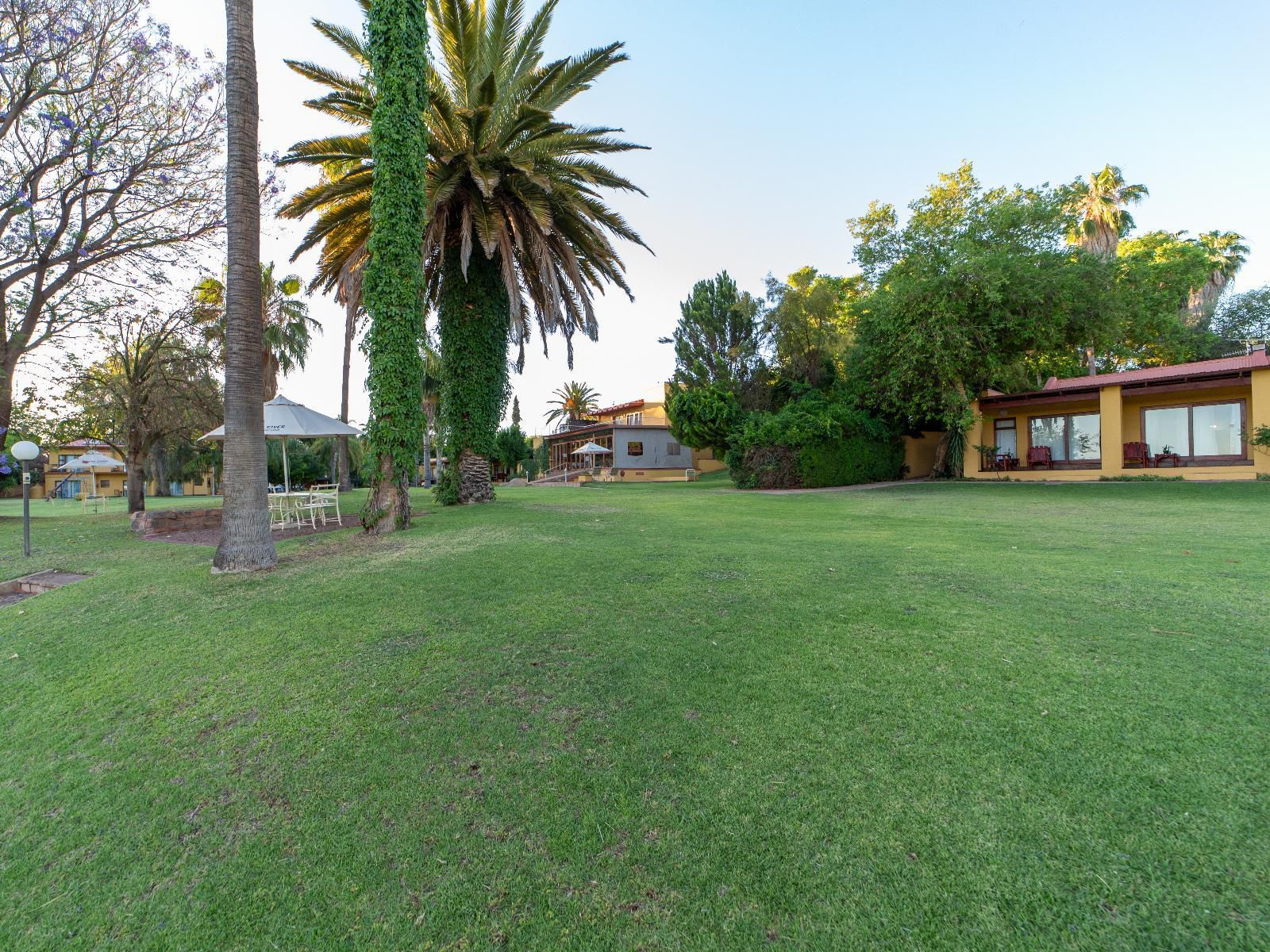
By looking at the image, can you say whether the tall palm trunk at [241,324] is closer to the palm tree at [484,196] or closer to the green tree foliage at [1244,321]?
the palm tree at [484,196]

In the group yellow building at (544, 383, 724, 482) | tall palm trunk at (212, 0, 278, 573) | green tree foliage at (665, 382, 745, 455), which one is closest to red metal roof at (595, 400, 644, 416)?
yellow building at (544, 383, 724, 482)

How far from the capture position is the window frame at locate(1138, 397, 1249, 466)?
17.8m

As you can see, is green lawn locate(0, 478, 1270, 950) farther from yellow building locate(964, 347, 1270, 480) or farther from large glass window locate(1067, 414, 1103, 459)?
large glass window locate(1067, 414, 1103, 459)

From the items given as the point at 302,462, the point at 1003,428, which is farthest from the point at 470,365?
the point at 302,462

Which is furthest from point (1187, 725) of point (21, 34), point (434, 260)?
point (21, 34)

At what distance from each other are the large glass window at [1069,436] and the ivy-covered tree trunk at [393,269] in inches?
926

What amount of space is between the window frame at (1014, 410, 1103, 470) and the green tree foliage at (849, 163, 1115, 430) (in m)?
2.57

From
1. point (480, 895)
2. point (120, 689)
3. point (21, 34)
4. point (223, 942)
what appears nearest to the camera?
point (223, 942)

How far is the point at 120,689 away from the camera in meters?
3.39

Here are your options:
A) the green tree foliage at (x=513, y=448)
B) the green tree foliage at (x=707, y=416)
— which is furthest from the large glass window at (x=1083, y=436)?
the green tree foliage at (x=513, y=448)

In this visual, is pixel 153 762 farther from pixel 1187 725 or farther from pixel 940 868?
pixel 1187 725

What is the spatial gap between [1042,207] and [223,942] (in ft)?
83.9

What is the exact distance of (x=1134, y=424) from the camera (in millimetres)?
20297

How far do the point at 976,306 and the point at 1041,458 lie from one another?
24.5 feet
